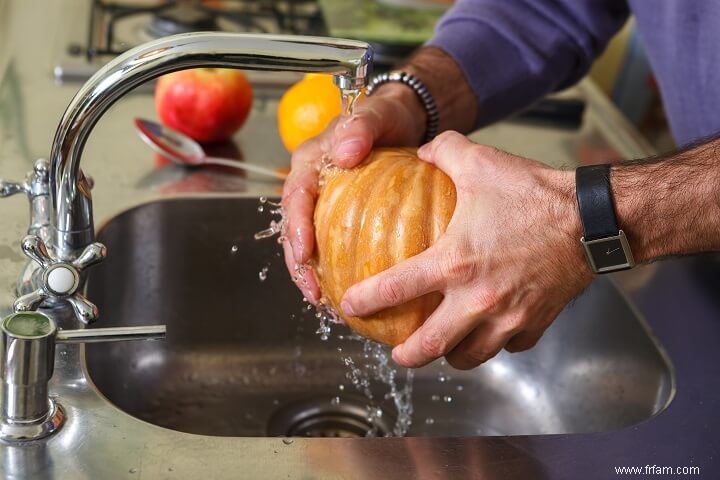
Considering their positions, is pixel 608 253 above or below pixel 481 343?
above

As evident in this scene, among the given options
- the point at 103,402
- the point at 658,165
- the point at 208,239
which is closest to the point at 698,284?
the point at 658,165

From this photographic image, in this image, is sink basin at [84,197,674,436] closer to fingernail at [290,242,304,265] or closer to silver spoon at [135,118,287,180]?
silver spoon at [135,118,287,180]

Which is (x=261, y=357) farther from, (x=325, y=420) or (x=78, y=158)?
(x=78, y=158)

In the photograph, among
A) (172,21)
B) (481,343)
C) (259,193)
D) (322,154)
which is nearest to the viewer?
(481,343)

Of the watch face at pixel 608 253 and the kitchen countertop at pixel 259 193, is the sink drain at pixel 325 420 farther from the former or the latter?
the watch face at pixel 608 253

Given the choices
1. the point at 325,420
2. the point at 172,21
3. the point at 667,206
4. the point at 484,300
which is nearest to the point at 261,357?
the point at 325,420

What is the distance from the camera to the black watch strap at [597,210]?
87cm

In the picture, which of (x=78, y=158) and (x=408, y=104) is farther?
(x=408, y=104)

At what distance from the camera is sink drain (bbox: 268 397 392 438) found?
4.11 ft

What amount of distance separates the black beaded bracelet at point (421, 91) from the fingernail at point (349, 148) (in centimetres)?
26

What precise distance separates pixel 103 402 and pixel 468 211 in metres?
0.38

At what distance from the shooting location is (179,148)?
1417 mm

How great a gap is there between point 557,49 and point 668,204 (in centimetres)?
59

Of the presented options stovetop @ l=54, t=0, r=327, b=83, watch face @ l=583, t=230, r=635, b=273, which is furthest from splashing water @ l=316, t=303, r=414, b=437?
stovetop @ l=54, t=0, r=327, b=83
